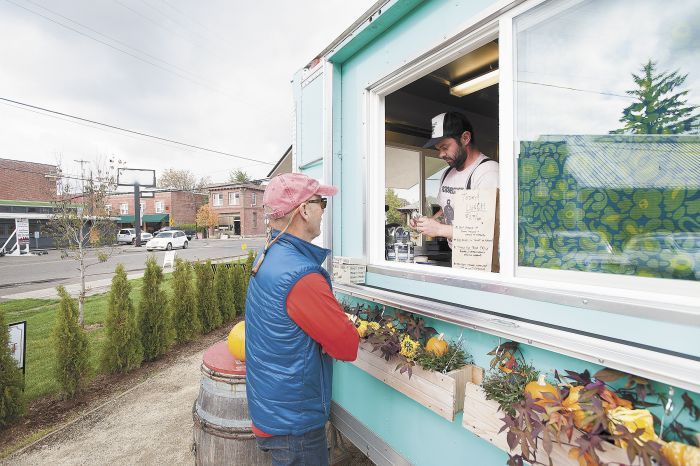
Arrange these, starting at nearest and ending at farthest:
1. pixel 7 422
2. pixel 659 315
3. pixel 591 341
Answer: pixel 659 315 < pixel 591 341 < pixel 7 422

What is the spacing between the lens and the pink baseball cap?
1.92 m

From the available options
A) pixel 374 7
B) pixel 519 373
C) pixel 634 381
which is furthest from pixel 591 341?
pixel 374 7

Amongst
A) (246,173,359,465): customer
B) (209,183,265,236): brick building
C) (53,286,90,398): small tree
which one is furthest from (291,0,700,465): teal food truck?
(209,183,265,236): brick building

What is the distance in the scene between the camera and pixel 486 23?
1.94 m

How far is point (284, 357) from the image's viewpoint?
176cm

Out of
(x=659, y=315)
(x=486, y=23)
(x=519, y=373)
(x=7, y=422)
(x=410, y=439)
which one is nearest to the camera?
(x=659, y=315)

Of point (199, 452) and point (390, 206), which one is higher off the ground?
point (390, 206)

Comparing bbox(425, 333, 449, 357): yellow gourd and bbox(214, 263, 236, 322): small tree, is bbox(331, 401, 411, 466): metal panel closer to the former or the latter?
bbox(425, 333, 449, 357): yellow gourd

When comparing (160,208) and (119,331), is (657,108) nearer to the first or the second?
(119,331)

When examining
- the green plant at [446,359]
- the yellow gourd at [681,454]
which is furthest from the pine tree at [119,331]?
the yellow gourd at [681,454]

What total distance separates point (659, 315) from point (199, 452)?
270 centimetres

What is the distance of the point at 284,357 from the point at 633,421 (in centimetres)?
133

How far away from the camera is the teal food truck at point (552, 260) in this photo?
4.25 ft

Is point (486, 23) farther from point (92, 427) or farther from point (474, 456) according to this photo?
point (92, 427)
